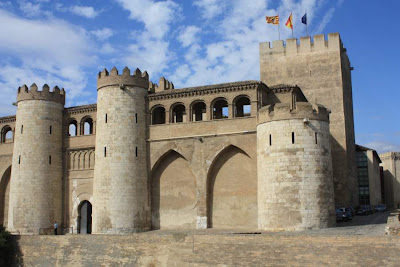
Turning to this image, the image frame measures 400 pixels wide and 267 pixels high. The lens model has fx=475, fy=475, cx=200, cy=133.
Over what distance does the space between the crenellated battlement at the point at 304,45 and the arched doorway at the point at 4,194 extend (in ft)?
71.1

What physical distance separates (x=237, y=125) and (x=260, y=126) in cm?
228

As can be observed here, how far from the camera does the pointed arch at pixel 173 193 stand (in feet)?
89.6

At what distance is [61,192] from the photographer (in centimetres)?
3117

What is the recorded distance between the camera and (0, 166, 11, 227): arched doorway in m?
33.4

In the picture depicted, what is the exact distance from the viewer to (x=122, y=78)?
28.3 metres

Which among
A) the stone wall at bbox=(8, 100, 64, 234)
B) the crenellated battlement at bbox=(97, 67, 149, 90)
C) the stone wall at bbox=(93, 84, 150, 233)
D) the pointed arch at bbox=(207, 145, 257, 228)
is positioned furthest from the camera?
the stone wall at bbox=(8, 100, 64, 234)

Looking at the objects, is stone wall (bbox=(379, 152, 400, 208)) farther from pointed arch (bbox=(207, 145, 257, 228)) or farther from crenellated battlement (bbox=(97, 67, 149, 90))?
crenellated battlement (bbox=(97, 67, 149, 90))

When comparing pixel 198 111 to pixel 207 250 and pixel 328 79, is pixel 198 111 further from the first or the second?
pixel 207 250

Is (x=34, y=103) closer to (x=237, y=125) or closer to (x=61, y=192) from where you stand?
(x=61, y=192)

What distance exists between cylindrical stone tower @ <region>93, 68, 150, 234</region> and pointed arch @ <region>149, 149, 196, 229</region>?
0.66m

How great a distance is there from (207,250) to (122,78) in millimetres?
12750

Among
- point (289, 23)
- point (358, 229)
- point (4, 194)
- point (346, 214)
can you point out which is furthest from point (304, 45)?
point (4, 194)

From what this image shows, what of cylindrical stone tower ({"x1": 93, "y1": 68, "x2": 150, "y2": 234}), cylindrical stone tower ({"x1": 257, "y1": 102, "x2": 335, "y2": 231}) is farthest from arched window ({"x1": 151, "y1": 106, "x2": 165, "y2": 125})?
cylindrical stone tower ({"x1": 257, "y1": 102, "x2": 335, "y2": 231})

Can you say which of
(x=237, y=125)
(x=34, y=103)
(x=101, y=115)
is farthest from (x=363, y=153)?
(x=34, y=103)
